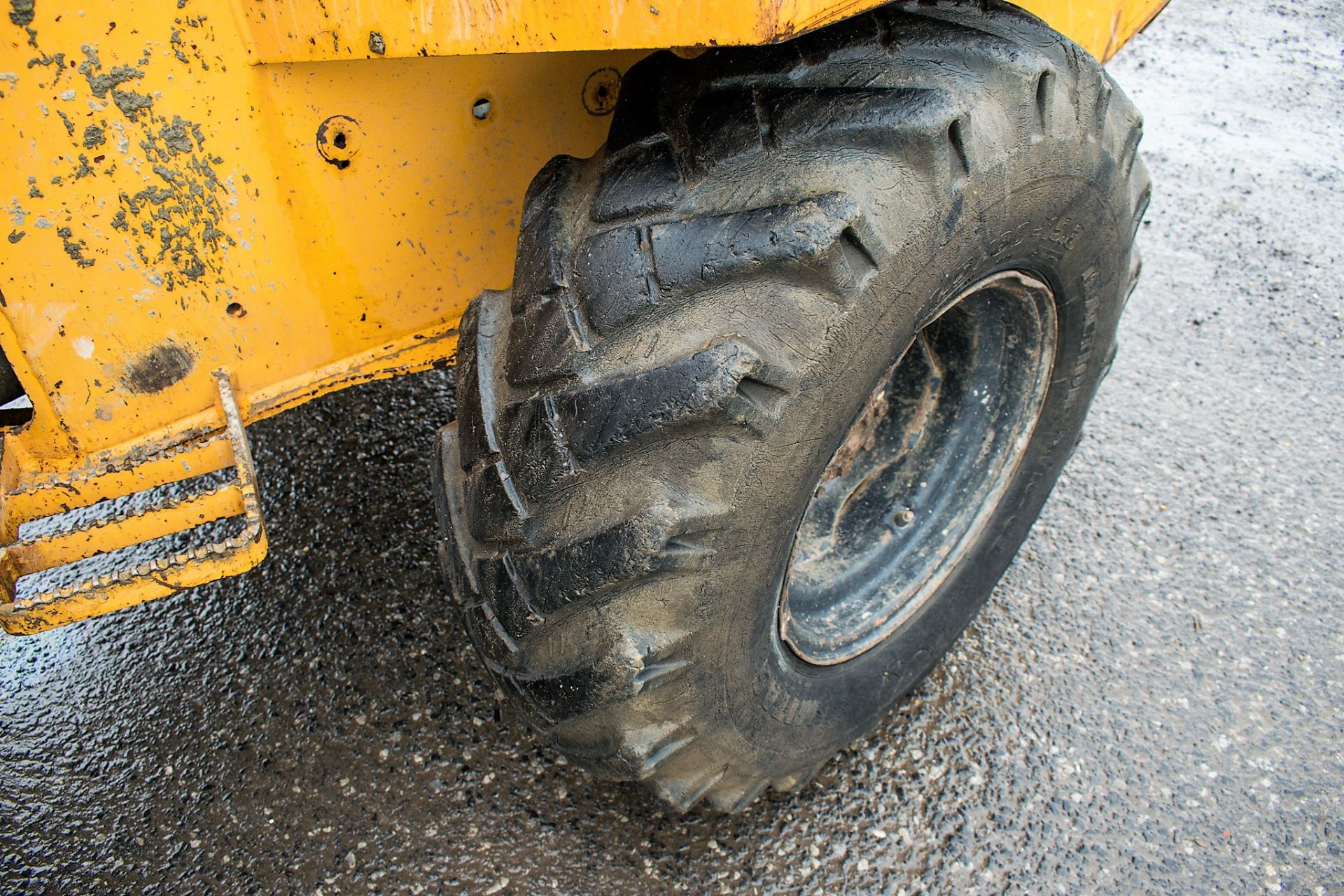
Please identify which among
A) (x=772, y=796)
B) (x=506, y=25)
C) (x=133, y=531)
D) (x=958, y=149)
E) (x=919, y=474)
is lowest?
(x=772, y=796)

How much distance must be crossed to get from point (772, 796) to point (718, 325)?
3.38ft

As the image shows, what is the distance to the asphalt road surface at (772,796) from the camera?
5.60 ft

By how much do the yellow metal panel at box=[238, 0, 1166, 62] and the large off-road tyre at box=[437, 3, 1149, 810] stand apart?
0.49 ft

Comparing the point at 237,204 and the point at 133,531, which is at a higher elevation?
the point at 237,204

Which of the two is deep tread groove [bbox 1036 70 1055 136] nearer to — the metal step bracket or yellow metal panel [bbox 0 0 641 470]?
yellow metal panel [bbox 0 0 641 470]

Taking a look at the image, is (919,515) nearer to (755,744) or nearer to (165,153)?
(755,744)

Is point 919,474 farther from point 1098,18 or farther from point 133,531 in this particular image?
point 133,531

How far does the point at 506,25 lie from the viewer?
1.13 m

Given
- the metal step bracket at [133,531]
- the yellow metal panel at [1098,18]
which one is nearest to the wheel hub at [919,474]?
the yellow metal panel at [1098,18]

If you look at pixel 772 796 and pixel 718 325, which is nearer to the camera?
pixel 718 325

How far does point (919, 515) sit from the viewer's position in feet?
6.09

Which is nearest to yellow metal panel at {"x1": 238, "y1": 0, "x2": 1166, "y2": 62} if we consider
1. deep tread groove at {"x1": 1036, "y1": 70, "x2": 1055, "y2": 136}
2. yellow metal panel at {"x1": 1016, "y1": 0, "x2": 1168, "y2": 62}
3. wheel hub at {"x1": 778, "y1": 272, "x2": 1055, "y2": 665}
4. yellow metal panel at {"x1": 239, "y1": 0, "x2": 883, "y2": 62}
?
yellow metal panel at {"x1": 239, "y1": 0, "x2": 883, "y2": 62}

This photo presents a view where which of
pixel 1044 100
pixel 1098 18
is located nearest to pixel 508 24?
pixel 1044 100

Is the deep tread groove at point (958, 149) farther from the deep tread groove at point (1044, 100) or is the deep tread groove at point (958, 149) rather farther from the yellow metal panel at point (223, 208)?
the yellow metal panel at point (223, 208)
